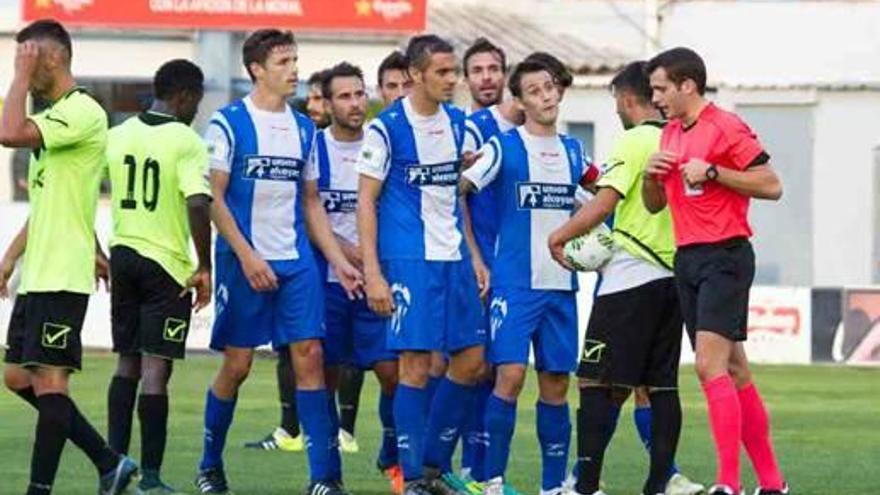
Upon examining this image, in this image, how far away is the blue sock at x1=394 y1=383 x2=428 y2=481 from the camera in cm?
1380

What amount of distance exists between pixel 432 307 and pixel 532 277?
58 cm

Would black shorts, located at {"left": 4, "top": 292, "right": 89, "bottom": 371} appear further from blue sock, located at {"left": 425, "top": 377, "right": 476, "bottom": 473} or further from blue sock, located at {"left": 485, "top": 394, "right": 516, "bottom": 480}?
blue sock, located at {"left": 485, "top": 394, "right": 516, "bottom": 480}

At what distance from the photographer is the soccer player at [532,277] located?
14.0 m

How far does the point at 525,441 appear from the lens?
18.6m

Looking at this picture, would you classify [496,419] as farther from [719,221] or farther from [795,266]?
[795,266]

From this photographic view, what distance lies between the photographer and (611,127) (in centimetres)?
3941

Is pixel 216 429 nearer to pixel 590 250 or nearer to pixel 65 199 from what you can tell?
pixel 65 199

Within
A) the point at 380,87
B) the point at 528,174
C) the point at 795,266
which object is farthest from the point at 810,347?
the point at 528,174

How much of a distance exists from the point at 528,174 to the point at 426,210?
23.7 inches

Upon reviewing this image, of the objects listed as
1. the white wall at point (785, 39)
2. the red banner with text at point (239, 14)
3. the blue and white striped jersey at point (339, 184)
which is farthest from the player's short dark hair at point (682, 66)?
the white wall at point (785, 39)

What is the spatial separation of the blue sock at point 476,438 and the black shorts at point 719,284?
6.58ft

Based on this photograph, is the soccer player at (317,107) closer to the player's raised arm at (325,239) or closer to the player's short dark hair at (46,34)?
the player's raised arm at (325,239)

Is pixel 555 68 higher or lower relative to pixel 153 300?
higher

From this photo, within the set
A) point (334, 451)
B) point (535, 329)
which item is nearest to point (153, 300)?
point (334, 451)
